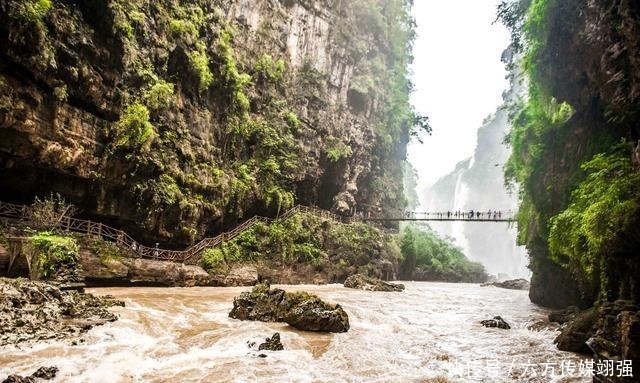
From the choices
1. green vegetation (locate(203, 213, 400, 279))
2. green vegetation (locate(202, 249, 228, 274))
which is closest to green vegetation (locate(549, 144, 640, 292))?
green vegetation (locate(202, 249, 228, 274))

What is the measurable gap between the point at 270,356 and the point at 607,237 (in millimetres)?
7592

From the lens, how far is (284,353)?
267 inches

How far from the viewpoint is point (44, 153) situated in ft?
46.1

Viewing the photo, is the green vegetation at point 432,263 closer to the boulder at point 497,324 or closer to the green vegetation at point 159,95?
the boulder at point 497,324

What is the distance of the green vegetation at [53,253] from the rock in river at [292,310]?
541cm

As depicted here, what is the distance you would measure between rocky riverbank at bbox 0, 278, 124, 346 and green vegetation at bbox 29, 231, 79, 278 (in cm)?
230

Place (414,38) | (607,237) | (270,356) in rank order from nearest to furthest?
(270,356), (607,237), (414,38)

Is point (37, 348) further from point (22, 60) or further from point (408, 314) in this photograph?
point (22, 60)

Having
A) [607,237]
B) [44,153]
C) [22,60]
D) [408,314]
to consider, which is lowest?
[408,314]

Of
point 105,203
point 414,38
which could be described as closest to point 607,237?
point 105,203

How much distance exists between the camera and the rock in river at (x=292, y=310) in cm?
878

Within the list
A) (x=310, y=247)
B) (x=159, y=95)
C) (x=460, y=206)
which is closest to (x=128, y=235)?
(x=159, y=95)

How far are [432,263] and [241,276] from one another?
Answer: 91.3ft

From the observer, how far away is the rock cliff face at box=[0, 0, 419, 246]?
46.2 ft
